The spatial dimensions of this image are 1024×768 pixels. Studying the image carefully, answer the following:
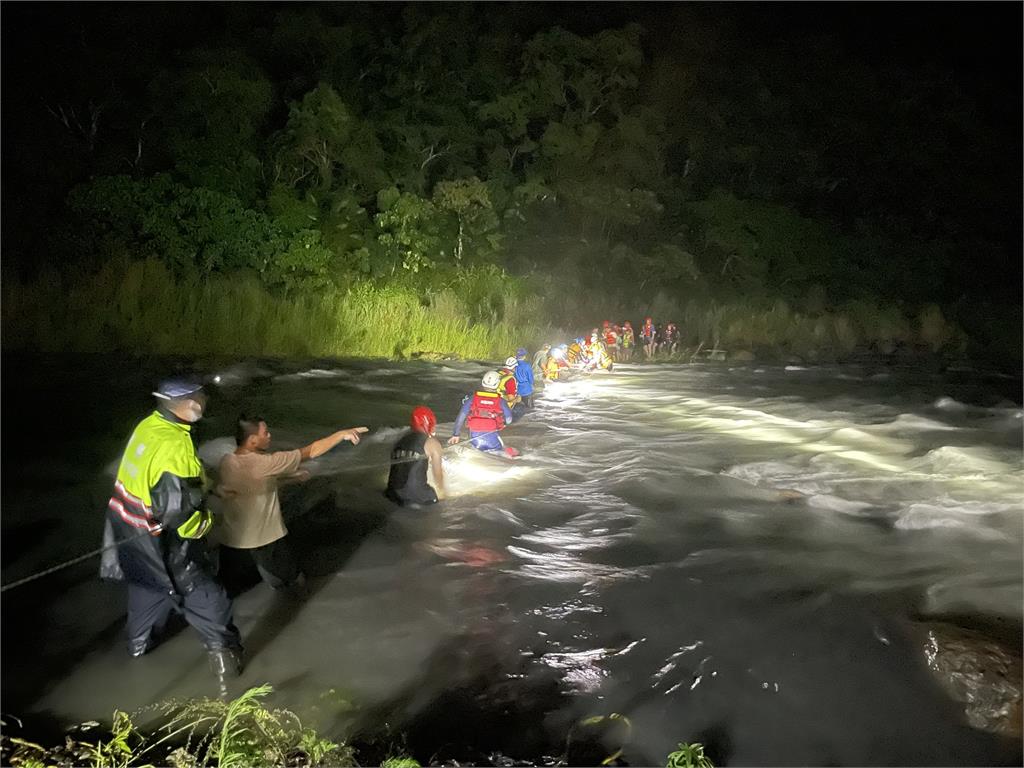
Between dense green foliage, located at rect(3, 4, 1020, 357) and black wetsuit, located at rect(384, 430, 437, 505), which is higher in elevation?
dense green foliage, located at rect(3, 4, 1020, 357)

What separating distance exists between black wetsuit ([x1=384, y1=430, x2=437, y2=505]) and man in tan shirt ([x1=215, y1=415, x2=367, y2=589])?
1.95 metres

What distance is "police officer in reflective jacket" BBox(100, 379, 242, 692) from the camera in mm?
4117

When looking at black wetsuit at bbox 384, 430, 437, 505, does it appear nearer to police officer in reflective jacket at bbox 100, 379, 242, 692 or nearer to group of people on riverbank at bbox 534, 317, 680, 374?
police officer in reflective jacket at bbox 100, 379, 242, 692

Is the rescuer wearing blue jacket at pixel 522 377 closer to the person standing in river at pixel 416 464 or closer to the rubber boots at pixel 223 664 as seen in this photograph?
the person standing in river at pixel 416 464

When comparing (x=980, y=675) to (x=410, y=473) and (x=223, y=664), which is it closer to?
(x=223, y=664)

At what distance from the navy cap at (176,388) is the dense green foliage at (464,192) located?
10.7 m

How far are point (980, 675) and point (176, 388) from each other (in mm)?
4815

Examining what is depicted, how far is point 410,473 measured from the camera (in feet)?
24.9

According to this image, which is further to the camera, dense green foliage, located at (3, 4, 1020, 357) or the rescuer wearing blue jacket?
dense green foliage, located at (3, 4, 1020, 357)

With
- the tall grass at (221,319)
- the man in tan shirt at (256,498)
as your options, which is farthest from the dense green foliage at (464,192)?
the man in tan shirt at (256,498)

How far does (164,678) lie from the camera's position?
445 cm

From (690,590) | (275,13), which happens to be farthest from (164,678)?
(275,13)

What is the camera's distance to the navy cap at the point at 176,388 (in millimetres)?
4188

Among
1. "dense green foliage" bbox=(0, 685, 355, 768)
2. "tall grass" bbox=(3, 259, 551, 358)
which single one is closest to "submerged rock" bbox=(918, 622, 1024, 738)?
"dense green foliage" bbox=(0, 685, 355, 768)
